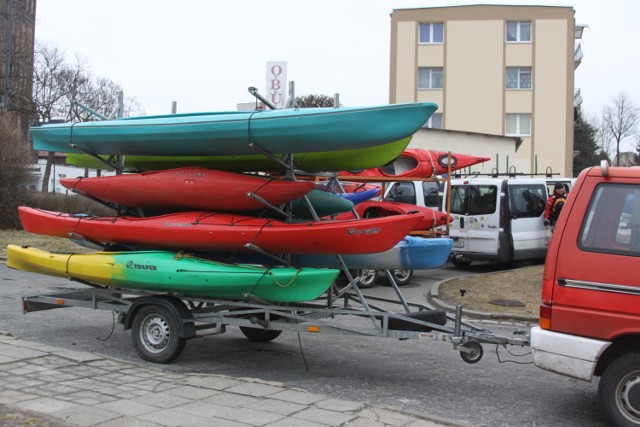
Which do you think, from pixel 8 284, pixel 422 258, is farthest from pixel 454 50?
pixel 422 258

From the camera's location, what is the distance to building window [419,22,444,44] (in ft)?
131

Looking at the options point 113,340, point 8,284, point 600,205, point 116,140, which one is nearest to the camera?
point 600,205

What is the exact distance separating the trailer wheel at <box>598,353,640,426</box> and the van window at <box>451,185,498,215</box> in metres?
9.96

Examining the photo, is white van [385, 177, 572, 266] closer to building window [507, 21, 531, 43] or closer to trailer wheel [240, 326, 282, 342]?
trailer wheel [240, 326, 282, 342]

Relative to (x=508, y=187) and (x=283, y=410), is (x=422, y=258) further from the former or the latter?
(x=508, y=187)

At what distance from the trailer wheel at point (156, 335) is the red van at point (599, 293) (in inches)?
139

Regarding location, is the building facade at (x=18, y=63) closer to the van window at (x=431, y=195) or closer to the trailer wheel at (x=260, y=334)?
the van window at (x=431, y=195)

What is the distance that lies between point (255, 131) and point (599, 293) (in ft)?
11.5

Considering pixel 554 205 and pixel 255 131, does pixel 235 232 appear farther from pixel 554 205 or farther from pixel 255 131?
pixel 554 205

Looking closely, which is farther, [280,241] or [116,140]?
[116,140]

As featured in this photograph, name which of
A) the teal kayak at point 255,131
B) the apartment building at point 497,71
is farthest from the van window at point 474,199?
the apartment building at point 497,71

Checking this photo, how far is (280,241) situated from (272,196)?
554 mm

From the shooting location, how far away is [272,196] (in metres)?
6.64

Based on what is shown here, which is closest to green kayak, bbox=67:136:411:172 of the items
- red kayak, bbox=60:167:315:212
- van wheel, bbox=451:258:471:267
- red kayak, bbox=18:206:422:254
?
red kayak, bbox=60:167:315:212
